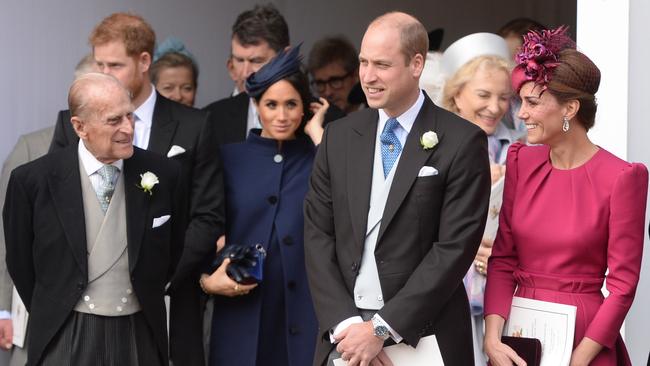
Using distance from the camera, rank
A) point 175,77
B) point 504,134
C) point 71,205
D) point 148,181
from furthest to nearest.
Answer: point 175,77
point 504,134
point 148,181
point 71,205

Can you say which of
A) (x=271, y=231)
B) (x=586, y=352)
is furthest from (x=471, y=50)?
(x=586, y=352)

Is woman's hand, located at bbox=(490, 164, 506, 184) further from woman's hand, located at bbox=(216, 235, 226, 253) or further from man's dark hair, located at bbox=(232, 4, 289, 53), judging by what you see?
man's dark hair, located at bbox=(232, 4, 289, 53)

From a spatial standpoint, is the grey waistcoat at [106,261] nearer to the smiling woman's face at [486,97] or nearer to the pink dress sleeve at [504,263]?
the pink dress sleeve at [504,263]

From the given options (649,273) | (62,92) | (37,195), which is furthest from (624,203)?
(62,92)

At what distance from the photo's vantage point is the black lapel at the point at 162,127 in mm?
5648

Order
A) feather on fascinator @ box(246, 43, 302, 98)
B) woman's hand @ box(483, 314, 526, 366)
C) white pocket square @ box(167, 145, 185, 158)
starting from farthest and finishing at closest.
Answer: feather on fascinator @ box(246, 43, 302, 98)
white pocket square @ box(167, 145, 185, 158)
woman's hand @ box(483, 314, 526, 366)

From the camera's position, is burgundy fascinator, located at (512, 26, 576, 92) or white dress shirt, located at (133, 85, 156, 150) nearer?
burgundy fascinator, located at (512, 26, 576, 92)

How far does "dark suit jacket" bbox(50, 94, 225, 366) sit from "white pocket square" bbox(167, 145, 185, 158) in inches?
0.7

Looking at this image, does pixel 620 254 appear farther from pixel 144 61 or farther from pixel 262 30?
pixel 262 30

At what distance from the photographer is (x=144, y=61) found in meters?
5.96

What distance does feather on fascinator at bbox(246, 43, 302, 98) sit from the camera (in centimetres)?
571

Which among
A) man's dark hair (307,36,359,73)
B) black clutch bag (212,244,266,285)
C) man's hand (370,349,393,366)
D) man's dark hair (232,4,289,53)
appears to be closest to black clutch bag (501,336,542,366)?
man's hand (370,349,393,366)

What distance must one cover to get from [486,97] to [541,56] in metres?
1.31

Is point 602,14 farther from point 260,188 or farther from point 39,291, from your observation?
point 39,291
